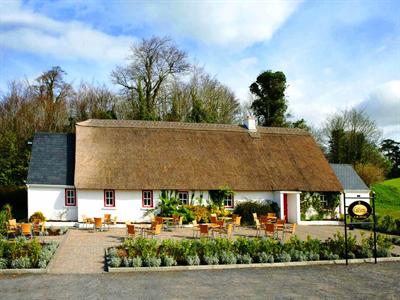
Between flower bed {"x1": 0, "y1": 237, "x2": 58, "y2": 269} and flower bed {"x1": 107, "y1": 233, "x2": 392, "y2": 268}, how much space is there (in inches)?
82.6

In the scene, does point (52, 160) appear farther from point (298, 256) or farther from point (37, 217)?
point (298, 256)

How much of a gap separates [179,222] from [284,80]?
27060 mm

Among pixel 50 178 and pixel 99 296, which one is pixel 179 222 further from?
pixel 99 296

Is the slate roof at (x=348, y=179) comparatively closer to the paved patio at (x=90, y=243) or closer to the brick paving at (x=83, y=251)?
the paved patio at (x=90, y=243)

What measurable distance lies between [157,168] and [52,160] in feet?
21.3

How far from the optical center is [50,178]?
86.2 ft

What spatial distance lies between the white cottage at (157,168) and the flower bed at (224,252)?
10166 millimetres

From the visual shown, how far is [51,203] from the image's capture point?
26.0 m

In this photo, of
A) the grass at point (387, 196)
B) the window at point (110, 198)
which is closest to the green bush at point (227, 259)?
the window at point (110, 198)

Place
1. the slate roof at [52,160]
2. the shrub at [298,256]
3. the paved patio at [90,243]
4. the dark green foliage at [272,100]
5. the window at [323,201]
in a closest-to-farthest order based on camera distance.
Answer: the paved patio at [90,243]
the shrub at [298,256]
the slate roof at [52,160]
the window at [323,201]
the dark green foliage at [272,100]

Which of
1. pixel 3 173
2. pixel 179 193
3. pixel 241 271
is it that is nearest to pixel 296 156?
→ pixel 179 193

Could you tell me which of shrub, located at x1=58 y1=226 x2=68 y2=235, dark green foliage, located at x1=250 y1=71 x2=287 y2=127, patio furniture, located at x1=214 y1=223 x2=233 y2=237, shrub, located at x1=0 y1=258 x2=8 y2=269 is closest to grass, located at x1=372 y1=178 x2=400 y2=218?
dark green foliage, located at x1=250 y1=71 x2=287 y2=127

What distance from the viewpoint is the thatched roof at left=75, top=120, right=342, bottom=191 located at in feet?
87.9

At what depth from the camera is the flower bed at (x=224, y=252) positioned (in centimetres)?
1441
